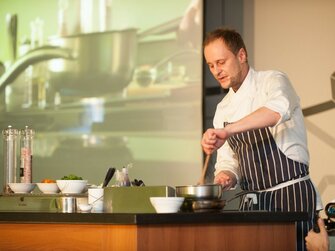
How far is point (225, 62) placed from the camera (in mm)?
3354

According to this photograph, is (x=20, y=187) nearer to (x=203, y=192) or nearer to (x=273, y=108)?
(x=203, y=192)

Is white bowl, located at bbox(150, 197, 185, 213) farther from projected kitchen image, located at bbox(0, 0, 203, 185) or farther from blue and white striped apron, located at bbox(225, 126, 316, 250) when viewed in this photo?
projected kitchen image, located at bbox(0, 0, 203, 185)

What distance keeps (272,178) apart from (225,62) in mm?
525

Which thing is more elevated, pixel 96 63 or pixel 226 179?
pixel 96 63

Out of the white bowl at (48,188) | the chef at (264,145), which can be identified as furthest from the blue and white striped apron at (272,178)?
the white bowl at (48,188)

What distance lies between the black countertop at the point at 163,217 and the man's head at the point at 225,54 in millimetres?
892

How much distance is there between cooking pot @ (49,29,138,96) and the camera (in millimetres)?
5238

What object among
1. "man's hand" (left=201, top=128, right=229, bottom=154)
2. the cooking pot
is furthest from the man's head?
the cooking pot

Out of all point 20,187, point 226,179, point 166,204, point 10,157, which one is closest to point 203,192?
point 166,204

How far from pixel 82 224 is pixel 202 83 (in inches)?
98.0

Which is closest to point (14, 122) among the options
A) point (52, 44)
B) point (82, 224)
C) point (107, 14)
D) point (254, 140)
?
point (52, 44)

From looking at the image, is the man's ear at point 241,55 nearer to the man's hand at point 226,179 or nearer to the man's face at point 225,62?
the man's face at point 225,62

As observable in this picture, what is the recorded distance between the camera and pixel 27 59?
548cm

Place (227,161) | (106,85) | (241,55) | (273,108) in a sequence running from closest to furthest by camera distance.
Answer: (273,108) → (241,55) → (227,161) → (106,85)
